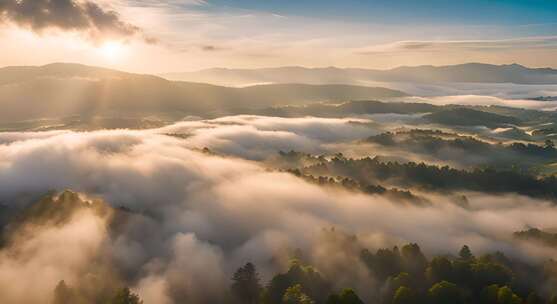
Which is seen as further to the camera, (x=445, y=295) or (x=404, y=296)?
(x=445, y=295)

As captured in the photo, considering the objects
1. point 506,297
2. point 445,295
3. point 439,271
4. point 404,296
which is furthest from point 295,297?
point 506,297

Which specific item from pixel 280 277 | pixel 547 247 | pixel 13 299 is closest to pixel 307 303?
pixel 280 277

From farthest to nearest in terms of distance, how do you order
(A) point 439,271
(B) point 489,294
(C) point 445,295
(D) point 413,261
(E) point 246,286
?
1. (D) point 413,261
2. (E) point 246,286
3. (A) point 439,271
4. (B) point 489,294
5. (C) point 445,295

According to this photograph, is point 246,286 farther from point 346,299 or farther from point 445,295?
point 445,295

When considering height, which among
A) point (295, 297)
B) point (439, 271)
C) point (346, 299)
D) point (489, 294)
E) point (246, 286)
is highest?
point (346, 299)

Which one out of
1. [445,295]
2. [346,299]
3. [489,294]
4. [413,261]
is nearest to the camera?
[346,299]

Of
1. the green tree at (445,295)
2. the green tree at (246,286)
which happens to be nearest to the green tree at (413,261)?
the green tree at (445,295)

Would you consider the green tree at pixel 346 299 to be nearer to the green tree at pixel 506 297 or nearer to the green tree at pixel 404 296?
the green tree at pixel 404 296
